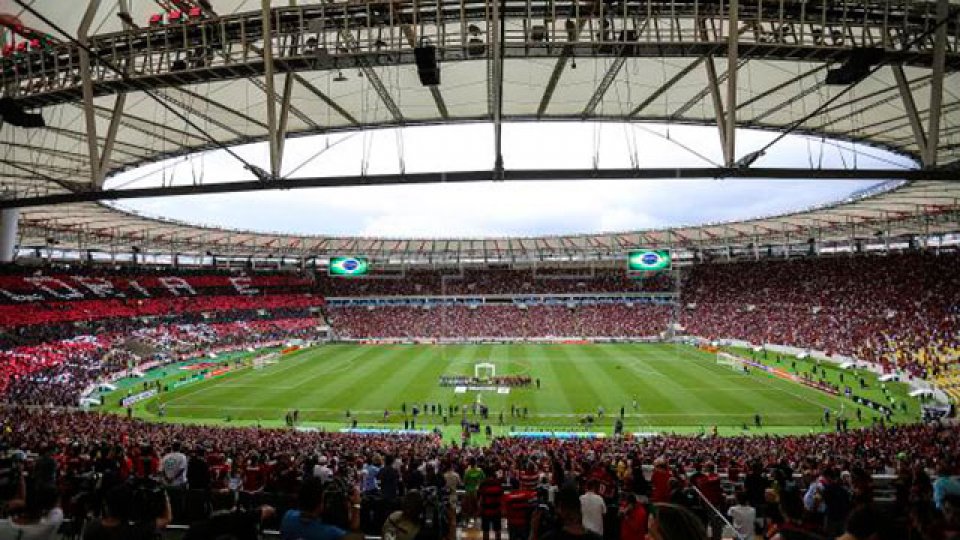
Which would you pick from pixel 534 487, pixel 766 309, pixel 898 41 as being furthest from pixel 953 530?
pixel 766 309

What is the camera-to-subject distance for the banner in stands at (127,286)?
43844mm

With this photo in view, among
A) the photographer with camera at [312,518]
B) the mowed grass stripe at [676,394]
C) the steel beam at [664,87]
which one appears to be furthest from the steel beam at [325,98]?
the mowed grass stripe at [676,394]

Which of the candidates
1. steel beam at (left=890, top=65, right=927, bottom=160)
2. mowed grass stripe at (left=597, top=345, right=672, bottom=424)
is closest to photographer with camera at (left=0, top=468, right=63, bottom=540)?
steel beam at (left=890, top=65, right=927, bottom=160)

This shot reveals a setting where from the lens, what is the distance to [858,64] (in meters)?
8.71

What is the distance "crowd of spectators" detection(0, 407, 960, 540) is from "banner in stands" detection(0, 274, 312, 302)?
36212 mm

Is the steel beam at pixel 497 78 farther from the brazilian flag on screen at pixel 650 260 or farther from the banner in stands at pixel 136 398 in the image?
the brazilian flag on screen at pixel 650 260

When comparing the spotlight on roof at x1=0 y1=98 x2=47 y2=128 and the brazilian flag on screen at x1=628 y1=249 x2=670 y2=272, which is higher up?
the spotlight on roof at x1=0 y1=98 x2=47 y2=128

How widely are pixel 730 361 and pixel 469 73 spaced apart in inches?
1537

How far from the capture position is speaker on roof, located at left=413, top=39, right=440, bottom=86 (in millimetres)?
8656

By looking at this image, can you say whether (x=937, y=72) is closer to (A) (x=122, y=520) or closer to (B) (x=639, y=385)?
(A) (x=122, y=520)

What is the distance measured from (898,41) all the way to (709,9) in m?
4.24

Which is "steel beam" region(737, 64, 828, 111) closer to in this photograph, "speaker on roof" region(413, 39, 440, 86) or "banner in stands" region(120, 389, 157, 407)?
"speaker on roof" region(413, 39, 440, 86)

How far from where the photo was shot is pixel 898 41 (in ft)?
34.0

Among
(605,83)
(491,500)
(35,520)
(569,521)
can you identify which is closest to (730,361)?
(605,83)
